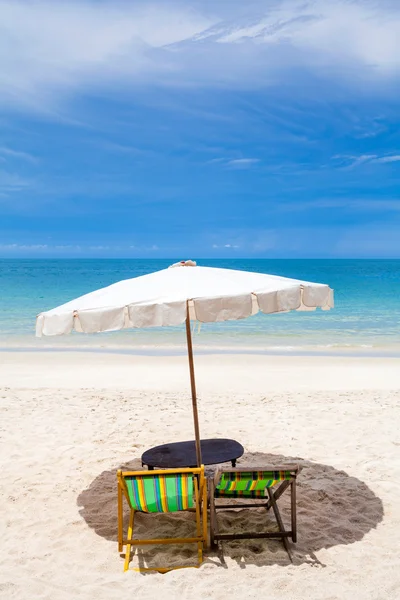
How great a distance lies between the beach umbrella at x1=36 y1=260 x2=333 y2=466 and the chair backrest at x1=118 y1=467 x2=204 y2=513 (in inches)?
41.5

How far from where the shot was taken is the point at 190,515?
493 cm

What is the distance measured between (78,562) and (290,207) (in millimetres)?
115945

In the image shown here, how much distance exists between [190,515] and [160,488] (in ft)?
3.97

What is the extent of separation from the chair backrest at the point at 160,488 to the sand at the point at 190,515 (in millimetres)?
473

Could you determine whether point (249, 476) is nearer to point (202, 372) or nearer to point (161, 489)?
point (161, 489)

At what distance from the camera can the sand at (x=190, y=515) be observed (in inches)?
151

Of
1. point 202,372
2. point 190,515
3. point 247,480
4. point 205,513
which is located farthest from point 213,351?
point 247,480

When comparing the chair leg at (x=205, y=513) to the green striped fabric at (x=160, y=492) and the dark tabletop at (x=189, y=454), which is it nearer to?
the green striped fabric at (x=160, y=492)

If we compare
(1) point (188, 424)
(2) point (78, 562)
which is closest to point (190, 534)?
(2) point (78, 562)

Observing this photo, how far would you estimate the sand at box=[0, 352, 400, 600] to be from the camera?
383 centimetres

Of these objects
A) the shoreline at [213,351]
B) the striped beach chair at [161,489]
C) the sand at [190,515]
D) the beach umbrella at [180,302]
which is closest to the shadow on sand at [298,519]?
the sand at [190,515]

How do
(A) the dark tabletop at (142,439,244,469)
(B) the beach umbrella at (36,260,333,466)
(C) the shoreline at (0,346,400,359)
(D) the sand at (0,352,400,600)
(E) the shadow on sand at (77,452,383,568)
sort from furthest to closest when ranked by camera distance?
(C) the shoreline at (0,346,400,359)
(A) the dark tabletop at (142,439,244,469)
(E) the shadow on sand at (77,452,383,568)
(D) the sand at (0,352,400,600)
(B) the beach umbrella at (36,260,333,466)

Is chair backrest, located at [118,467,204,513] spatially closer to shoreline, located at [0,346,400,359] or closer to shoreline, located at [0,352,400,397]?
shoreline, located at [0,352,400,397]

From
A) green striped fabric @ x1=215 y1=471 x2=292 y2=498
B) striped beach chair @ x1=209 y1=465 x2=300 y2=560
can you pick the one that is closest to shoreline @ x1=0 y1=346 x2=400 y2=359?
striped beach chair @ x1=209 y1=465 x2=300 y2=560
